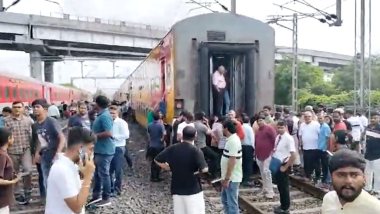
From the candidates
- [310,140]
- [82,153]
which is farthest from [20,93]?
[82,153]

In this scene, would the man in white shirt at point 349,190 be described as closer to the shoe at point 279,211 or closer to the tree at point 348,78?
the shoe at point 279,211

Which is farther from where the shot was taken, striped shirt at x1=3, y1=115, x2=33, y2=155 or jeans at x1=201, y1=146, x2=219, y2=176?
jeans at x1=201, y1=146, x2=219, y2=176

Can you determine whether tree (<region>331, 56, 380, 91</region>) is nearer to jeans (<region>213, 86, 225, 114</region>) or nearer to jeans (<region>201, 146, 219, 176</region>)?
jeans (<region>213, 86, 225, 114</region>)

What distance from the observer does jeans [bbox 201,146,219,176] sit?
10.3 meters

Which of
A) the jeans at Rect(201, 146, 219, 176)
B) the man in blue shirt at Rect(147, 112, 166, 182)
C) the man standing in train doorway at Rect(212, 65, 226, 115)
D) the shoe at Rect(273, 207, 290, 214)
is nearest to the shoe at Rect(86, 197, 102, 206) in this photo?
the man in blue shirt at Rect(147, 112, 166, 182)

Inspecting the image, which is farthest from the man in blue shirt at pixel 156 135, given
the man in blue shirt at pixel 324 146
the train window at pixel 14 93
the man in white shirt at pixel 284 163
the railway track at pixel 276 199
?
the train window at pixel 14 93

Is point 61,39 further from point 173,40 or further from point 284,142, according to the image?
point 284,142

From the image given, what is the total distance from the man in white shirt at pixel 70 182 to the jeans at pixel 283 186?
4373mm

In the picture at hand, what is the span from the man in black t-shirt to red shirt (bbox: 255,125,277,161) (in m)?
3.54

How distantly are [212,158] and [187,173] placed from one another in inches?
193

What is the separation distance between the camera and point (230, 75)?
1167cm

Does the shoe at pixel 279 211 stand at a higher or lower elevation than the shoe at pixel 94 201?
lower

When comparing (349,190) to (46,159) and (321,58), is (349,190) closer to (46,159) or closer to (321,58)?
(46,159)

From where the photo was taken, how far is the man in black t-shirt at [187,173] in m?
5.48
